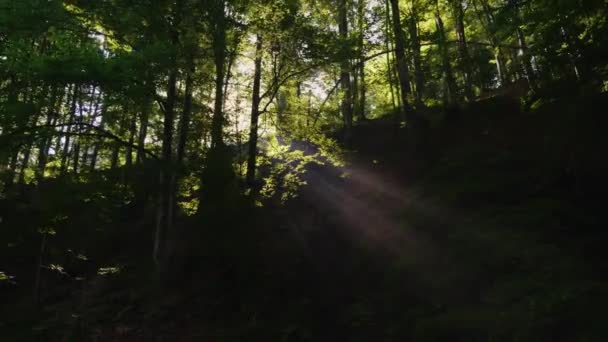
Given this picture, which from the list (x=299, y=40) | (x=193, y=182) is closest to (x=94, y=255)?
(x=193, y=182)

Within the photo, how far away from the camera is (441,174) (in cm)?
1267

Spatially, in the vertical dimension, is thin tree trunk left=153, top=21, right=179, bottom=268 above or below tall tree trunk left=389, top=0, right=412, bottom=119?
below

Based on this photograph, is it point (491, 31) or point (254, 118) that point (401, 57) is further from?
point (254, 118)

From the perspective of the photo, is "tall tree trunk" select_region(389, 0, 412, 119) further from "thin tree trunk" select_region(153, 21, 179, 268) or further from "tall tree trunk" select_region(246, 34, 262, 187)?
"thin tree trunk" select_region(153, 21, 179, 268)

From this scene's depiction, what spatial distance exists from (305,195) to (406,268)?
22.6 feet

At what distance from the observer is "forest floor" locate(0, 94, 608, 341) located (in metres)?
6.73

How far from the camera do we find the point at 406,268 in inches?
364

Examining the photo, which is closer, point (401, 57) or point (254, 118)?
point (254, 118)

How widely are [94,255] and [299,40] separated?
13.4 m

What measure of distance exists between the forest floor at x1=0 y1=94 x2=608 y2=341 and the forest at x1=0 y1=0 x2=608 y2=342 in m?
0.05

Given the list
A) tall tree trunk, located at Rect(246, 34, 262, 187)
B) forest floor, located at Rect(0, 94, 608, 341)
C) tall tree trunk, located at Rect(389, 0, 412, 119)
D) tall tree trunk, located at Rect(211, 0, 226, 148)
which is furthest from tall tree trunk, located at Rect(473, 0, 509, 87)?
tall tree trunk, located at Rect(211, 0, 226, 148)

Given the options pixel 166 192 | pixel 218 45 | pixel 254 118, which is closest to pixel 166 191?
pixel 166 192

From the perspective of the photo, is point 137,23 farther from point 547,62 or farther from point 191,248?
point 547,62

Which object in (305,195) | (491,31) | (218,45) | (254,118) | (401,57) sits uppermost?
(401,57)
